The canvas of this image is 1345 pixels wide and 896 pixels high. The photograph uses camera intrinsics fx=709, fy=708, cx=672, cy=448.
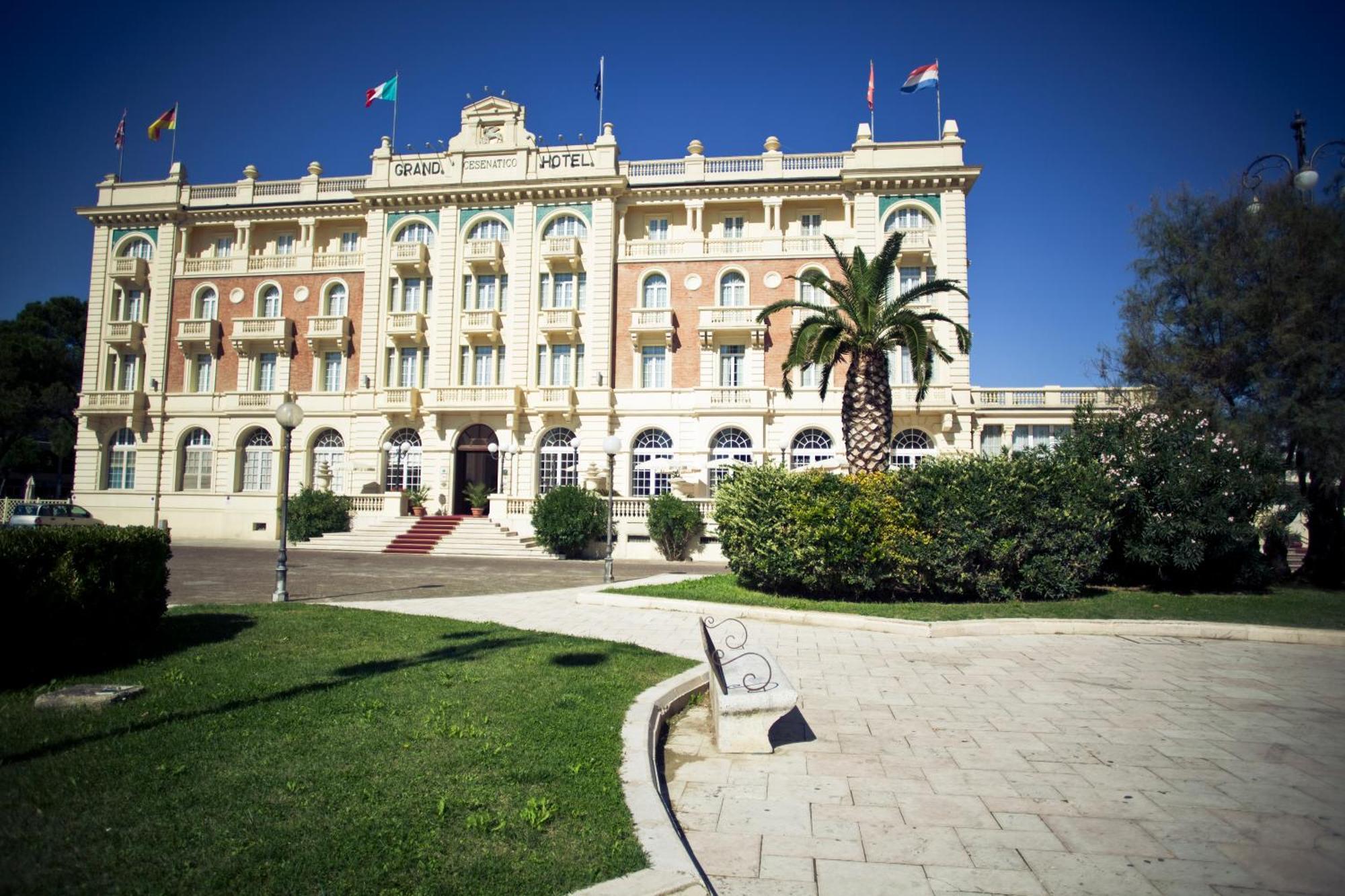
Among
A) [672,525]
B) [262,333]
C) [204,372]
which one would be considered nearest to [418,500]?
[262,333]

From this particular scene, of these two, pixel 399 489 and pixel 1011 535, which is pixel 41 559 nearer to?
pixel 1011 535

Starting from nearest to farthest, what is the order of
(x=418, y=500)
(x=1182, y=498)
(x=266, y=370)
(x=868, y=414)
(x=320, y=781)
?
(x=320, y=781) < (x=1182, y=498) < (x=868, y=414) < (x=418, y=500) < (x=266, y=370)

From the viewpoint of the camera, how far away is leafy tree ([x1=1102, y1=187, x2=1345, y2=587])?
17.3 meters

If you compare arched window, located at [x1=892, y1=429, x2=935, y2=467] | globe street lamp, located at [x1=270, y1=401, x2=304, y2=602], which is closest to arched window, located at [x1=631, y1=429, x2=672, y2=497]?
arched window, located at [x1=892, y1=429, x2=935, y2=467]

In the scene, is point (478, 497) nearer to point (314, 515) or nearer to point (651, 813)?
point (314, 515)

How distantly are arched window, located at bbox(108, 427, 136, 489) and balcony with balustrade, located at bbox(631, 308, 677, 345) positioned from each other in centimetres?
2527

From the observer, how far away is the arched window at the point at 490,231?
33.1 meters

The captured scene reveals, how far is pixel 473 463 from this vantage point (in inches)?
1270

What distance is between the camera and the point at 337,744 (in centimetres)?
489

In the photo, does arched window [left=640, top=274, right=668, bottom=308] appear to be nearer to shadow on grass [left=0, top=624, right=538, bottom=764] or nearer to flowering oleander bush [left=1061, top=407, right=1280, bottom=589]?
flowering oleander bush [left=1061, top=407, right=1280, bottom=589]

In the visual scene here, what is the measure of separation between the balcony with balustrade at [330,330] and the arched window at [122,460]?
1059 cm

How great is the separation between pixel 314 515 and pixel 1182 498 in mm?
29105

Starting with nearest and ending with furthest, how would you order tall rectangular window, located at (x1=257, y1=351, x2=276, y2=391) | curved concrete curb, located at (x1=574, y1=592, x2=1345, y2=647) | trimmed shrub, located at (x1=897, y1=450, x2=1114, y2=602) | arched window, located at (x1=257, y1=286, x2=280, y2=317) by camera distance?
1. curved concrete curb, located at (x1=574, y1=592, x2=1345, y2=647)
2. trimmed shrub, located at (x1=897, y1=450, x2=1114, y2=602)
3. tall rectangular window, located at (x1=257, y1=351, x2=276, y2=391)
4. arched window, located at (x1=257, y1=286, x2=280, y2=317)

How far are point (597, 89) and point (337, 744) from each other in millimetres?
33943
